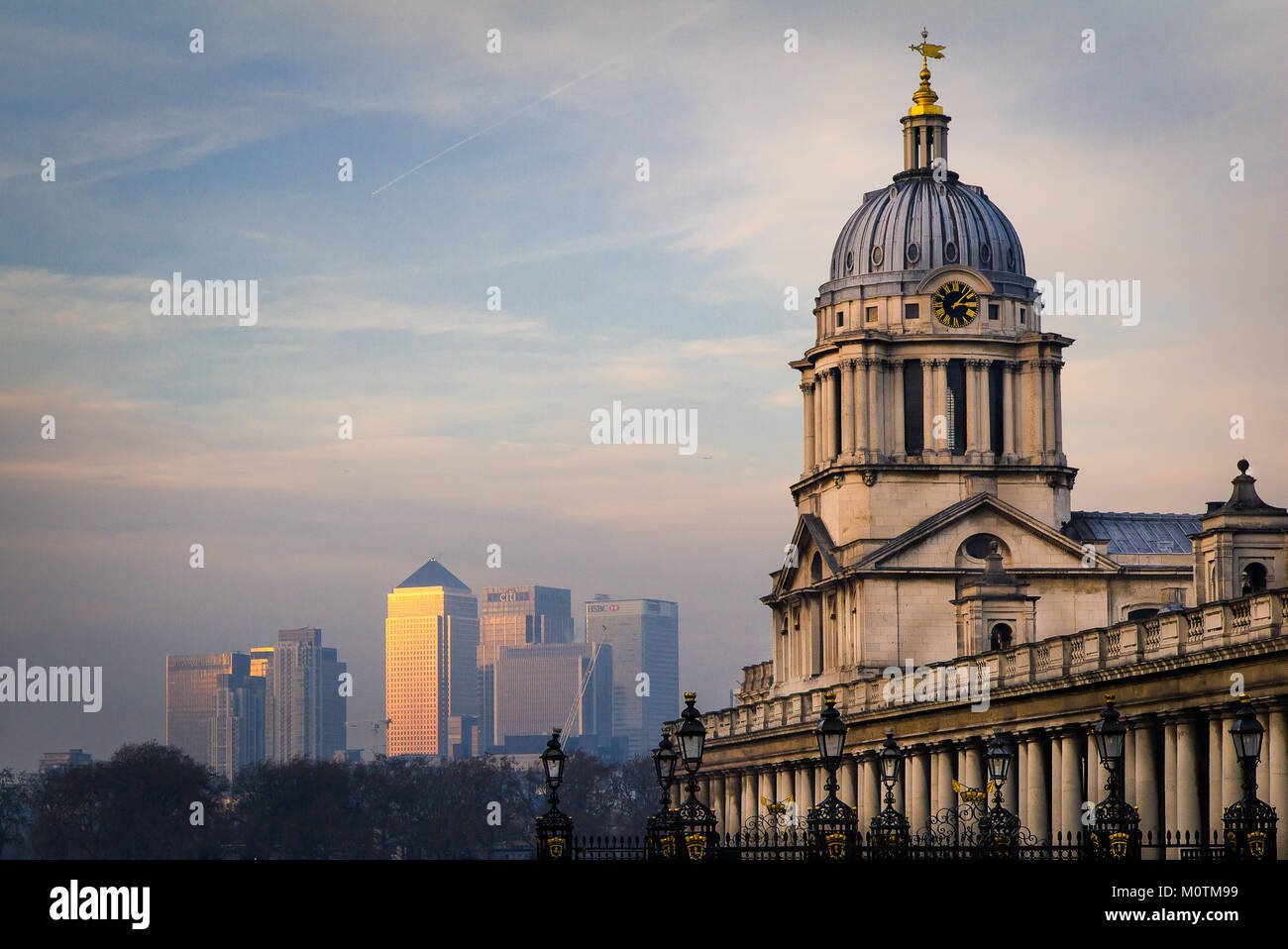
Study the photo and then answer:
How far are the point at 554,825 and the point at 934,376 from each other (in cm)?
6555

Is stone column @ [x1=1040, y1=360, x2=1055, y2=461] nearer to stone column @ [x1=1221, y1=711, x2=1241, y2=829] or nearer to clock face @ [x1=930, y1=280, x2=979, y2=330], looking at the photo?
clock face @ [x1=930, y1=280, x2=979, y2=330]

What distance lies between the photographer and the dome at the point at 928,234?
126000mm

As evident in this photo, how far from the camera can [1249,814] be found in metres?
50.3

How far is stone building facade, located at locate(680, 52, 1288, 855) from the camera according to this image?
355ft

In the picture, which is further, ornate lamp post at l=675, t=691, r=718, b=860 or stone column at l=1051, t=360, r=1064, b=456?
stone column at l=1051, t=360, r=1064, b=456

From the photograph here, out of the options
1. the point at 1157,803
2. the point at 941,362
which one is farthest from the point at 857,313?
the point at 1157,803

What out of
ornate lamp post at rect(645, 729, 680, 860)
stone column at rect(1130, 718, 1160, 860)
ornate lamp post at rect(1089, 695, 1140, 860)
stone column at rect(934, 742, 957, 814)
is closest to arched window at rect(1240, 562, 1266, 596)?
stone column at rect(1130, 718, 1160, 860)

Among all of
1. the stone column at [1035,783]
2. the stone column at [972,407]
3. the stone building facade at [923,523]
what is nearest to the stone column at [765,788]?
the stone building facade at [923,523]

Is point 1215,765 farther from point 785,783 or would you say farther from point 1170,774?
point 785,783

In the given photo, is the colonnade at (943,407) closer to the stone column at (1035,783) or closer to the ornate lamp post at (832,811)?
the stone column at (1035,783)

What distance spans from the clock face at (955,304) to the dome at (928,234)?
118 centimetres

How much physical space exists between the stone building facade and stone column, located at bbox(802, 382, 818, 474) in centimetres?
15
